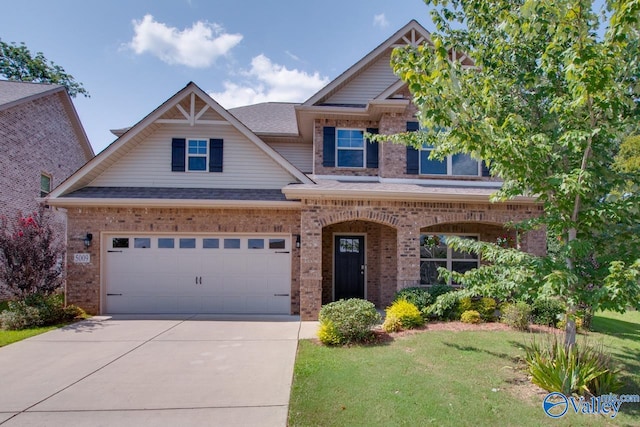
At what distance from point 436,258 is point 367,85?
6432 mm

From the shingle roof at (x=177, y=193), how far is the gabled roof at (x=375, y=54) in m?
3.71

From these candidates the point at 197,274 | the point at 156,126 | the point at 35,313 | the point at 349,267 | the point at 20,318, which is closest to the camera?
the point at 20,318

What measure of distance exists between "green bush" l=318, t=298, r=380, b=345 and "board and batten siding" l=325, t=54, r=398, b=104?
739 cm

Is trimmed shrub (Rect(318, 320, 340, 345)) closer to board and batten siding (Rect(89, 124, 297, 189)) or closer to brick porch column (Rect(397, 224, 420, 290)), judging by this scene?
brick porch column (Rect(397, 224, 420, 290))

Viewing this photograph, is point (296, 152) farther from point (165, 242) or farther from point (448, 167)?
point (165, 242)

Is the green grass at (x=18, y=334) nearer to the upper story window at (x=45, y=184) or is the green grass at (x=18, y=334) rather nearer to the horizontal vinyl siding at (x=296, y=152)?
the horizontal vinyl siding at (x=296, y=152)

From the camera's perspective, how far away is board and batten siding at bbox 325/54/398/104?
38.7ft

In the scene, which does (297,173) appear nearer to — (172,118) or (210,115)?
(210,115)

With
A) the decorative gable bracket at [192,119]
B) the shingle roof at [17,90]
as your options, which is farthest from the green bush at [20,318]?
the shingle roof at [17,90]

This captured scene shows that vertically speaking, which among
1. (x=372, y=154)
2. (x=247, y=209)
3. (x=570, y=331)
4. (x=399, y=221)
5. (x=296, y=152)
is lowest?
(x=570, y=331)

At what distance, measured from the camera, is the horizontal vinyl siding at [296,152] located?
13.0 meters

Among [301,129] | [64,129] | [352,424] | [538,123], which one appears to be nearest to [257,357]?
[352,424]

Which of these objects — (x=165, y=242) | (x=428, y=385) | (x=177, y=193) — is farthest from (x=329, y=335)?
(x=177, y=193)

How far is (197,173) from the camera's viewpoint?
1066cm
